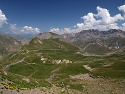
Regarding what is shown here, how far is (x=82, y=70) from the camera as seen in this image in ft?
505

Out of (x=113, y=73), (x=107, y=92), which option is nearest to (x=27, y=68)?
(x=113, y=73)

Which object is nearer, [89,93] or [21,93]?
[21,93]

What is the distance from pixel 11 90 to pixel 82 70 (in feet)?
392

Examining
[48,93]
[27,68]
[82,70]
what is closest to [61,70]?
[82,70]

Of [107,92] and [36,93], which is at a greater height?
[36,93]

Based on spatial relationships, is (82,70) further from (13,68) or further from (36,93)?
(36,93)

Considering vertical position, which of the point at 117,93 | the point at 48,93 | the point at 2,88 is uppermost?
the point at 2,88

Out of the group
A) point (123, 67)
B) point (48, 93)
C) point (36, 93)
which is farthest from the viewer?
point (123, 67)

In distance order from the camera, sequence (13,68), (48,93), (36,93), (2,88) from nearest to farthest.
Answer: (2,88) → (36,93) → (48,93) → (13,68)

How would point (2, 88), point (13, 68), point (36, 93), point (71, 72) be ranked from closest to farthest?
point (2, 88) → point (36, 93) → point (71, 72) → point (13, 68)

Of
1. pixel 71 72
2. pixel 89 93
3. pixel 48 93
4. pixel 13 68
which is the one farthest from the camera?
pixel 13 68

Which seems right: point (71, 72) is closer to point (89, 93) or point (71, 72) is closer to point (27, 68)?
point (27, 68)

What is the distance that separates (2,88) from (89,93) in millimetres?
34245

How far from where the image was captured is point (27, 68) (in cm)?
16888
